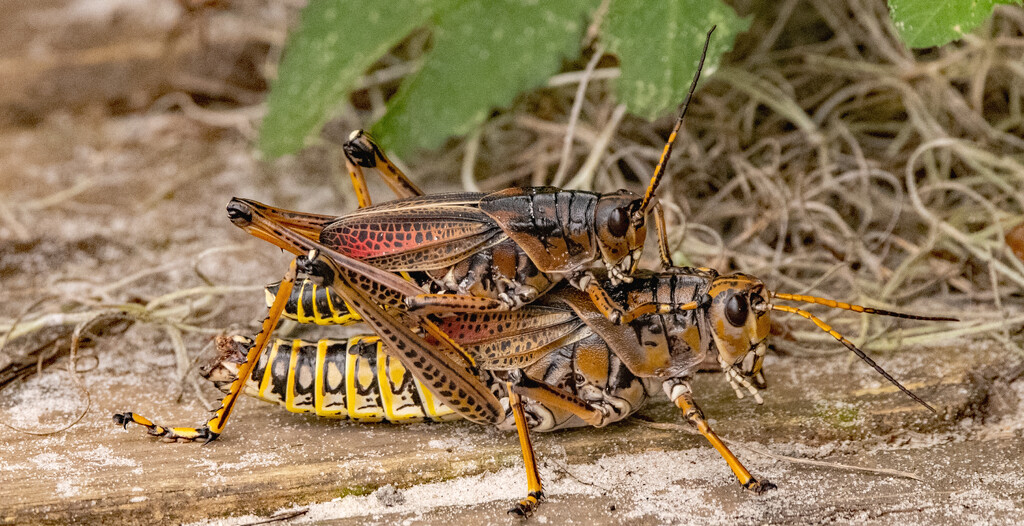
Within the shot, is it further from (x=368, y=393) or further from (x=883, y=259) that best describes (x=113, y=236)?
(x=883, y=259)

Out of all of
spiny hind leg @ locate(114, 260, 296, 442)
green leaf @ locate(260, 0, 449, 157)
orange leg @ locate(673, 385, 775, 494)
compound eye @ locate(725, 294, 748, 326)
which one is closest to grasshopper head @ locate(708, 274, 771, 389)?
compound eye @ locate(725, 294, 748, 326)

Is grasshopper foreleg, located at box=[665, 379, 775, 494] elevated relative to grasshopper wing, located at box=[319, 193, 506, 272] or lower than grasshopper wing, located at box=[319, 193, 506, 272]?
lower

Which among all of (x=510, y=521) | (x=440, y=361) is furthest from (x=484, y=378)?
(x=510, y=521)

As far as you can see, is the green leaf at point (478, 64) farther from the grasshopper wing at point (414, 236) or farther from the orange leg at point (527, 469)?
the orange leg at point (527, 469)

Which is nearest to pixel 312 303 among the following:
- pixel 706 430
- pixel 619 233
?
pixel 619 233

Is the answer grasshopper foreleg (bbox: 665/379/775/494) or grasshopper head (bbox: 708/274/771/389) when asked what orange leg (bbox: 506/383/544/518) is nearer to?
→ grasshopper foreleg (bbox: 665/379/775/494)

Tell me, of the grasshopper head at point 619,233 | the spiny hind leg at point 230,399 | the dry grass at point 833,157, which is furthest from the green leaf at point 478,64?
the spiny hind leg at point 230,399

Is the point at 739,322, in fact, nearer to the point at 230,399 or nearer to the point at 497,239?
the point at 497,239
